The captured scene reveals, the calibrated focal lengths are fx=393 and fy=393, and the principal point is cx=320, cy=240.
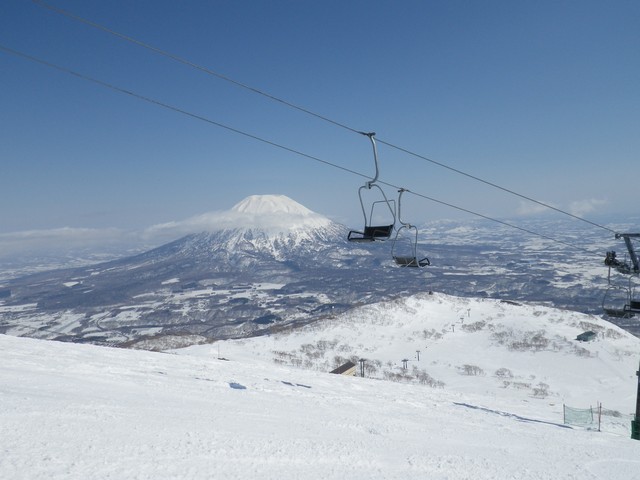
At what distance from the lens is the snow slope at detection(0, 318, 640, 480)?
5844 mm

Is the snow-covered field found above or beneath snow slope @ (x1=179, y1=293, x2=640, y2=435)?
above

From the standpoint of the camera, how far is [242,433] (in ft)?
25.2

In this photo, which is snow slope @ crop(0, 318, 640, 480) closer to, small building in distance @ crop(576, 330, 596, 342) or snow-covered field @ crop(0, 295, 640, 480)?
snow-covered field @ crop(0, 295, 640, 480)

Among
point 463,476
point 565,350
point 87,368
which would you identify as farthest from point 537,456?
point 565,350

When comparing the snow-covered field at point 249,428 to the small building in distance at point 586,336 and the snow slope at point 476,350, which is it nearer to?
the snow slope at point 476,350

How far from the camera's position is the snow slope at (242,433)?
19.2 feet

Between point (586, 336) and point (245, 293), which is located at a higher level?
point (586, 336)

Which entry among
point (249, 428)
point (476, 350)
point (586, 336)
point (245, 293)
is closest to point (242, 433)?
point (249, 428)

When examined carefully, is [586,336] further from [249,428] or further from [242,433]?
[242,433]

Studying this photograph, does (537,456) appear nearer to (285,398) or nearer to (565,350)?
(285,398)

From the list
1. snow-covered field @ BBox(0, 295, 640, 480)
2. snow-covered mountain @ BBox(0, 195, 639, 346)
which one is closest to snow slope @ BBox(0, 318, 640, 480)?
snow-covered field @ BBox(0, 295, 640, 480)

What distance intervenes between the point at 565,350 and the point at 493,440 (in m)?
37.6

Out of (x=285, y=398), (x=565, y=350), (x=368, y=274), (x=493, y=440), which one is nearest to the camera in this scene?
(x=493, y=440)

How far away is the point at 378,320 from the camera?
2061 inches
